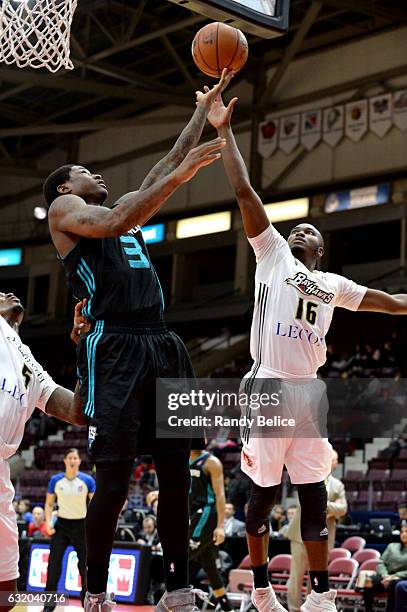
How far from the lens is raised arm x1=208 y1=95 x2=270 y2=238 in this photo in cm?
488

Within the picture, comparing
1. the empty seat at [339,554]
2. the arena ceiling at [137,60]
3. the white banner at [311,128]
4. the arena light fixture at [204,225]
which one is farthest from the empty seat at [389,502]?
the arena light fixture at [204,225]

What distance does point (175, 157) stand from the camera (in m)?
4.38

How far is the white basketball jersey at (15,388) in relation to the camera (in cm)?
428

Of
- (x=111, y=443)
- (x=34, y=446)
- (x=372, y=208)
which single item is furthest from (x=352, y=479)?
(x=111, y=443)

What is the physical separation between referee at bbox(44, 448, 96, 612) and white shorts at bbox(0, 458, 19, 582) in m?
5.79

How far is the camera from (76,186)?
4398 mm

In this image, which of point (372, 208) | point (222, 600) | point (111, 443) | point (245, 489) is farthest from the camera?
point (372, 208)

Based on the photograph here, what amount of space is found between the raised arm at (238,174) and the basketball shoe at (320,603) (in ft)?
6.72

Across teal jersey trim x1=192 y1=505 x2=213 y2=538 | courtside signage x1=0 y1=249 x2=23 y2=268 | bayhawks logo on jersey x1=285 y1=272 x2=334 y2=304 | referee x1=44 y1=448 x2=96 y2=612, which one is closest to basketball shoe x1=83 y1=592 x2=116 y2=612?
bayhawks logo on jersey x1=285 y1=272 x2=334 y2=304

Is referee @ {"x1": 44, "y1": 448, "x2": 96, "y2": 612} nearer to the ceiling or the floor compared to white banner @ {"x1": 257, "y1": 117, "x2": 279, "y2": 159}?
nearer to the floor

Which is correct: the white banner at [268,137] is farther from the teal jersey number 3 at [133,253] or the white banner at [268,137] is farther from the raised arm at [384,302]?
the teal jersey number 3 at [133,253]

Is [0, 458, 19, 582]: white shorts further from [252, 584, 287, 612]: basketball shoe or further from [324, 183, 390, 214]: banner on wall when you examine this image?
[324, 183, 390, 214]: banner on wall

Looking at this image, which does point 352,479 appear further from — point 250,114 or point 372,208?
point 250,114

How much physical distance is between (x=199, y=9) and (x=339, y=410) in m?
14.8
